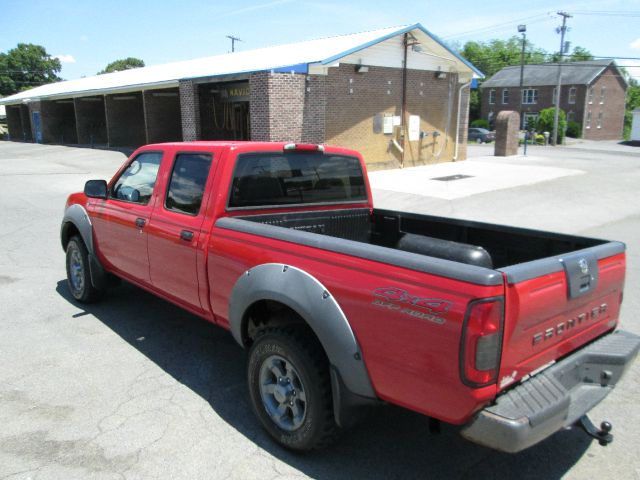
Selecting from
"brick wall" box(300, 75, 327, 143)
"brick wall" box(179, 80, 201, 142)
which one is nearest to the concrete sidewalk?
"brick wall" box(300, 75, 327, 143)

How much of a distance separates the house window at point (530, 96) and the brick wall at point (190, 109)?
53.1 metres

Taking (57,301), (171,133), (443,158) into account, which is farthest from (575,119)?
(57,301)

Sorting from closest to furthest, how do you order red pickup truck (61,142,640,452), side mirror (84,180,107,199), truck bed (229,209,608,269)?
red pickup truck (61,142,640,452)
truck bed (229,209,608,269)
side mirror (84,180,107,199)

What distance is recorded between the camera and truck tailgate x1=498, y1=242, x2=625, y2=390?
2.37m

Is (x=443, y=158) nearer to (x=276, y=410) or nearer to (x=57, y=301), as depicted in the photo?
(x=57, y=301)

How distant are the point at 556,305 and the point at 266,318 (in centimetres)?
178

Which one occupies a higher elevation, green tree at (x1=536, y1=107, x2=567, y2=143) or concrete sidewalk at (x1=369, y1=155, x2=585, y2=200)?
green tree at (x1=536, y1=107, x2=567, y2=143)

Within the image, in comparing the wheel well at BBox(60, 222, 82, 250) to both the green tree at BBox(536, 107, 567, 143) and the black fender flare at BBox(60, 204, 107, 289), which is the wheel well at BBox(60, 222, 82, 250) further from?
the green tree at BBox(536, 107, 567, 143)

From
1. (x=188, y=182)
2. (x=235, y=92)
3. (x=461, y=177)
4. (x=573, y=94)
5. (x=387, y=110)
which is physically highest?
(x=573, y=94)

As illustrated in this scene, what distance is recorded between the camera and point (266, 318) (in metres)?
3.55

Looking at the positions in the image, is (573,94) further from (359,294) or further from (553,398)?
(359,294)

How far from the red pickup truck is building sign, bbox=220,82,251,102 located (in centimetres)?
1770

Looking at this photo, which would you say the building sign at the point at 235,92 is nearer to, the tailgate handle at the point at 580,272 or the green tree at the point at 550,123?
the tailgate handle at the point at 580,272

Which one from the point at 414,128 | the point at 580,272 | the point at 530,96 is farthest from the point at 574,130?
the point at 580,272
